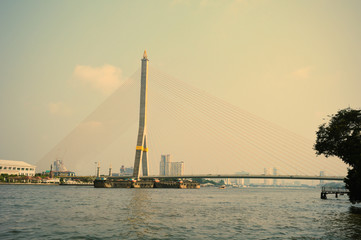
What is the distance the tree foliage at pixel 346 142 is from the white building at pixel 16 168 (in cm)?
15858

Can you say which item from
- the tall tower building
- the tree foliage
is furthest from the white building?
the tree foliage

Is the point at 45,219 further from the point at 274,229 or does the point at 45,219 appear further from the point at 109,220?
the point at 274,229

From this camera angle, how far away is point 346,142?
4525 cm

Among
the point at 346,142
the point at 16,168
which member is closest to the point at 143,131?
the point at 346,142

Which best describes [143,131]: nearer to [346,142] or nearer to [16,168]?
[346,142]

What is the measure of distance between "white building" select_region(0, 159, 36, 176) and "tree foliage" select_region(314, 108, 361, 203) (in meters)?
159

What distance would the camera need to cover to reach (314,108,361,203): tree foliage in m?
43.0

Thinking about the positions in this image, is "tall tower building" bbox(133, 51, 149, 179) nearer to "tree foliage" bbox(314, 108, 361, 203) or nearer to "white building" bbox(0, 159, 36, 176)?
"tree foliage" bbox(314, 108, 361, 203)

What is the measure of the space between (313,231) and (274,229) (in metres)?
2.93

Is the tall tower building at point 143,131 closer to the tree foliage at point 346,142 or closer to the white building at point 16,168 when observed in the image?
the tree foliage at point 346,142

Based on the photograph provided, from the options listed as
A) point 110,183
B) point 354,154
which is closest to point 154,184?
point 110,183

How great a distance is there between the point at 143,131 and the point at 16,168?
100465 mm

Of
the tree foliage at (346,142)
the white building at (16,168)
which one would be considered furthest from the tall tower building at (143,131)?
the white building at (16,168)

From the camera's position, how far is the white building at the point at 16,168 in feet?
531
